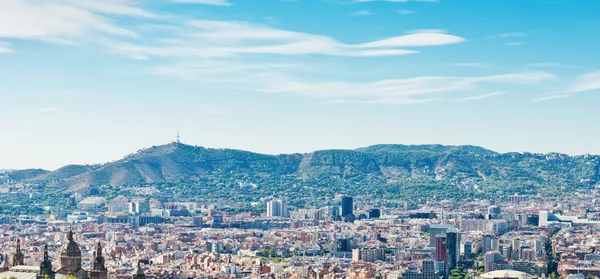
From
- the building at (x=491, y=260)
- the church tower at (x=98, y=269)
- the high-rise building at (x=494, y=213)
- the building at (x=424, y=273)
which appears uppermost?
the high-rise building at (x=494, y=213)

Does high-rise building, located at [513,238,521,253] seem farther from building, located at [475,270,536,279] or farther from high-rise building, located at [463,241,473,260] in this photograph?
building, located at [475,270,536,279]

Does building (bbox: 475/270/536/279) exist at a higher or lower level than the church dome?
lower

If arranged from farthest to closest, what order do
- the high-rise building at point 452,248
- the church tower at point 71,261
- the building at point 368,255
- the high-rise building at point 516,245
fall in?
the high-rise building at point 516,245 < the building at point 368,255 < the high-rise building at point 452,248 < the church tower at point 71,261

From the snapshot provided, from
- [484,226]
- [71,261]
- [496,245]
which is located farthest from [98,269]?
[484,226]

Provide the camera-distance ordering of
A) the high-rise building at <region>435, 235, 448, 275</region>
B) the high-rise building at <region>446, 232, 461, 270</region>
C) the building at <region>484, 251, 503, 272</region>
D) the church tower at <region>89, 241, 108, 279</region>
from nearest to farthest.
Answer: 1. the church tower at <region>89, 241, 108, 279</region>
2. the building at <region>484, 251, 503, 272</region>
3. the high-rise building at <region>435, 235, 448, 275</region>
4. the high-rise building at <region>446, 232, 461, 270</region>

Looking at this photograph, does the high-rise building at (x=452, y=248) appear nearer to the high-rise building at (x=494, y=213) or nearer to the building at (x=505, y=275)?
the building at (x=505, y=275)

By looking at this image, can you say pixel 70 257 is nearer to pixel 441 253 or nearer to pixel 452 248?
pixel 441 253

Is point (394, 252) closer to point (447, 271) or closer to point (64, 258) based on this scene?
point (447, 271)

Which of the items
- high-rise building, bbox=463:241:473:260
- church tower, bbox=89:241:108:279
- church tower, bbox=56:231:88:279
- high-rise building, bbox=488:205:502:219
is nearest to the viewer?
church tower, bbox=56:231:88:279

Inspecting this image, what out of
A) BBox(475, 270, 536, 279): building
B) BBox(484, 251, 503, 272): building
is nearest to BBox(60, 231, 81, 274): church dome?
BBox(475, 270, 536, 279): building

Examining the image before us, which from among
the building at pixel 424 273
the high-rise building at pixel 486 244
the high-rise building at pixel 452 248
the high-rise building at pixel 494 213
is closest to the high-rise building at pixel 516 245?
the high-rise building at pixel 486 244

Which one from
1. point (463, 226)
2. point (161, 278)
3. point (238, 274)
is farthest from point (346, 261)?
point (463, 226)
